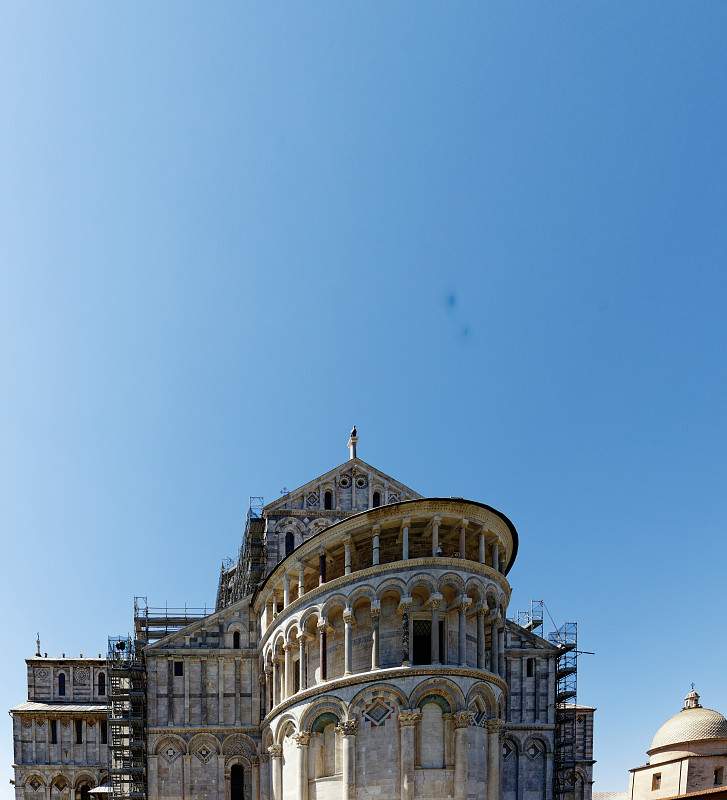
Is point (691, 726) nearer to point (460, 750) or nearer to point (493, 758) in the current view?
point (493, 758)

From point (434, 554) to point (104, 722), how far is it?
35403 mm

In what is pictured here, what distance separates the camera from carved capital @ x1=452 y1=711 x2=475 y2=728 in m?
27.2

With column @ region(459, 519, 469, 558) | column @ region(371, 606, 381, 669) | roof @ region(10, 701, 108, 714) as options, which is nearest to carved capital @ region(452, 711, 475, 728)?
column @ region(371, 606, 381, 669)

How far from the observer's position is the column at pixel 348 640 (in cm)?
2852

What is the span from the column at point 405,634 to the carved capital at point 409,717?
164 centimetres

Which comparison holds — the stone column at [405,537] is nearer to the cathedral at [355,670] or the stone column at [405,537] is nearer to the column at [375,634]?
the cathedral at [355,670]

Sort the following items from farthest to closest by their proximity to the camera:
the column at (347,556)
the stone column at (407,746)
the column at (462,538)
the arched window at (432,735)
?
the column at (347,556), the column at (462,538), the arched window at (432,735), the stone column at (407,746)

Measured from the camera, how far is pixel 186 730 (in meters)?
34.7

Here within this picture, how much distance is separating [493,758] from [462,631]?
4.92 m

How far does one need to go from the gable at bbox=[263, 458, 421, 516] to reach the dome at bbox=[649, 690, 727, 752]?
78.3 feet

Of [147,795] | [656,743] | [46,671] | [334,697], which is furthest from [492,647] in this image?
[46,671]

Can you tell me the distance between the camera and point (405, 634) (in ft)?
91.9

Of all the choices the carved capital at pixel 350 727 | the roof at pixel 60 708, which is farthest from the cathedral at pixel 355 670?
the roof at pixel 60 708

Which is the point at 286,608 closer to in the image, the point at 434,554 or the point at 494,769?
the point at 434,554
